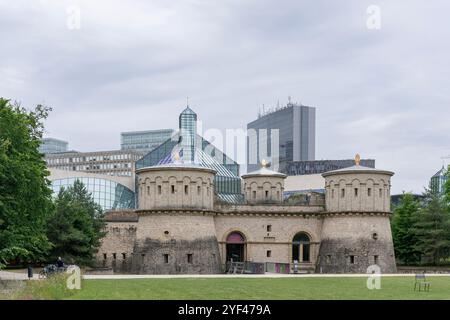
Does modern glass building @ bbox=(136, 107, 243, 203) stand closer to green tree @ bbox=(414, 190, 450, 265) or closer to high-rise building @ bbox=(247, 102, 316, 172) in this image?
green tree @ bbox=(414, 190, 450, 265)

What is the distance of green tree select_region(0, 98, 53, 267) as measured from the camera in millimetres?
41719

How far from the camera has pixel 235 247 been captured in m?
64.7

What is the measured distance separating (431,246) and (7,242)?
4041cm

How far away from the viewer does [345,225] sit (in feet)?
206

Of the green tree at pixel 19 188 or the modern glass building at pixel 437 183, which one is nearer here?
the green tree at pixel 19 188

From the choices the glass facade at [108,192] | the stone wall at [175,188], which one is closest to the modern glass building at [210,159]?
the glass facade at [108,192]

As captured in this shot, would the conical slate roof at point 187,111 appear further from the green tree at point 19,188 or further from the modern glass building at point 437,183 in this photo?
the green tree at point 19,188

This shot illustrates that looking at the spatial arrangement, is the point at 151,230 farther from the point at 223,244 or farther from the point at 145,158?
the point at 145,158

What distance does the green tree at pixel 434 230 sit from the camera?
6688 cm

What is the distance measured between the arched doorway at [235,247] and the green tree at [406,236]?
17.7 m

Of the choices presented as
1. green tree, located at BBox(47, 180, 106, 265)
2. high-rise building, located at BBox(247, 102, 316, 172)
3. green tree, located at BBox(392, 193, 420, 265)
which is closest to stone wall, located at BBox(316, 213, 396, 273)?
green tree, located at BBox(392, 193, 420, 265)

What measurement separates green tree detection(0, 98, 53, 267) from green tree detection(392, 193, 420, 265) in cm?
3932

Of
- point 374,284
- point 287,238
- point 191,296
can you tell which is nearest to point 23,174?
point 191,296

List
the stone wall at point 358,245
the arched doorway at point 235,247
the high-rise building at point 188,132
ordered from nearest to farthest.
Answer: the stone wall at point 358,245 → the arched doorway at point 235,247 → the high-rise building at point 188,132
